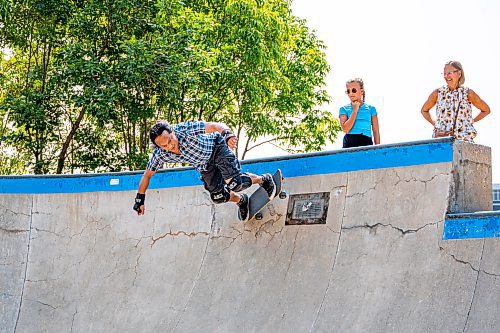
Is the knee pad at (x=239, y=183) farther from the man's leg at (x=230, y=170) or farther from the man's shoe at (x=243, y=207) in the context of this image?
the man's shoe at (x=243, y=207)

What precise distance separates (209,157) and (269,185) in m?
0.66

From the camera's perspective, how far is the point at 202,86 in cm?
1884

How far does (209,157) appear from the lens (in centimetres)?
716

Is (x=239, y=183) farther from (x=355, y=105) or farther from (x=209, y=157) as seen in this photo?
(x=355, y=105)

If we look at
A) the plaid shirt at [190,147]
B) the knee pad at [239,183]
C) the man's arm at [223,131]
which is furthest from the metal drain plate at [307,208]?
the plaid shirt at [190,147]

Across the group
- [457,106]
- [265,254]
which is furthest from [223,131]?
[457,106]

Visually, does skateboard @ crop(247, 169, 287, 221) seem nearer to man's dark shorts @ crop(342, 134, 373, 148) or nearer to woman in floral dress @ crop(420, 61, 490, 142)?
man's dark shorts @ crop(342, 134, 373, 148)

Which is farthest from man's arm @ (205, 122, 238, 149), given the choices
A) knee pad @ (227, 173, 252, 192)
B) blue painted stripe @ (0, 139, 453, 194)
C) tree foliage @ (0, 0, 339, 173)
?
tree foliage @ (0, 0, 339, 173)

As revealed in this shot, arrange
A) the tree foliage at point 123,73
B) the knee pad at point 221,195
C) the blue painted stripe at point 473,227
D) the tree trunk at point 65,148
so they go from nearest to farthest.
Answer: the blue painted stripe at point 473,227 < the knee pad at point 221,195 < the tree foliage at point 123,73 < the tree trunk at point 65,148

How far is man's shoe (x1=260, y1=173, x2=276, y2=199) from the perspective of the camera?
731 cm

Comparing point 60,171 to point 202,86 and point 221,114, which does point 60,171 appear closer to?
point 202,86

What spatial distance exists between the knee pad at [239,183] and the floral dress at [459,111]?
6.28ft

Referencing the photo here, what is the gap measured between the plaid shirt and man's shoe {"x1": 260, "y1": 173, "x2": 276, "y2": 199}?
0.62 meters

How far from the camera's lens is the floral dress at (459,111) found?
6.64 meters
